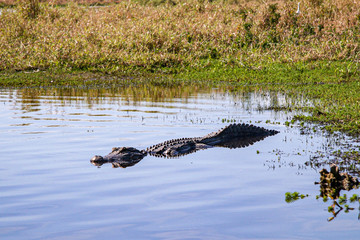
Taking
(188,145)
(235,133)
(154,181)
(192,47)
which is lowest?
(154,181)

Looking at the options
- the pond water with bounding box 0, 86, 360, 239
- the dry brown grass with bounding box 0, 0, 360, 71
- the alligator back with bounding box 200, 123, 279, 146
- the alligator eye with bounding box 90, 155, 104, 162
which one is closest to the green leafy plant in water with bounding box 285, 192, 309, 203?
the pond water with bounding box 0, 86, 360, 239

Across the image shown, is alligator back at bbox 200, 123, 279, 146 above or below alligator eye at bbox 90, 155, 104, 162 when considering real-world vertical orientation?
above

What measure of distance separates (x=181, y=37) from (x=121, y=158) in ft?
49.8

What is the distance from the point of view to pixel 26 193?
743 centimetres

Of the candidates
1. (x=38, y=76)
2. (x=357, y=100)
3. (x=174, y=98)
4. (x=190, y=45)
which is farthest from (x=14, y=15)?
(x=357, y=100)

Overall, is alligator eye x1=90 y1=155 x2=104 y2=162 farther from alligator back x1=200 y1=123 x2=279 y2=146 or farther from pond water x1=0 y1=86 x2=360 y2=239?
alligator back x1=200 y1=123 x2=279 y2=146

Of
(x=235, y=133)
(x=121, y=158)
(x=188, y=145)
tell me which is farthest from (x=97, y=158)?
(x=235, y=133)

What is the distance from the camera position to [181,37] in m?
24.0

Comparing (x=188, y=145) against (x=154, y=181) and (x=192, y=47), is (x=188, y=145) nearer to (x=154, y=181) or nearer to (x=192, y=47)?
(x=154, y=181)

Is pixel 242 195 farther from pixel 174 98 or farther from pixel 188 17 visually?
pixel 188 17

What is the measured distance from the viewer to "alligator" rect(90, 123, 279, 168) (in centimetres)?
954

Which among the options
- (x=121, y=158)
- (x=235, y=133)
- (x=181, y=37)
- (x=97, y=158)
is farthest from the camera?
(x=181, y=37)

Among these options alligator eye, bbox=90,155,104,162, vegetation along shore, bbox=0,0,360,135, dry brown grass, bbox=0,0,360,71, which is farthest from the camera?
dry brown grass, bbox=0,0,360,71

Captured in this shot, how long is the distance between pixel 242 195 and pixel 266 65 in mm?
14626
